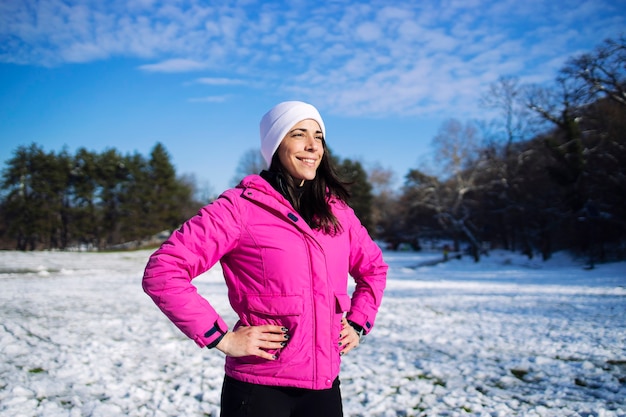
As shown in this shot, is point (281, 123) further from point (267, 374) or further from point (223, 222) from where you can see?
point (267, 374)

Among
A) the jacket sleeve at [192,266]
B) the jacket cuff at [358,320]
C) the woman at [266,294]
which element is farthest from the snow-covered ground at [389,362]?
the jacket sleeve at [192,266]

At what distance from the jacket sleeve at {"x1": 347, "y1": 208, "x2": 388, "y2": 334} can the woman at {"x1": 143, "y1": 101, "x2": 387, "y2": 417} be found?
19cm

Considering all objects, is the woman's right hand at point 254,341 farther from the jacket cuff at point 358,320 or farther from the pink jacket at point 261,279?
the jacket cuff at point 358,320

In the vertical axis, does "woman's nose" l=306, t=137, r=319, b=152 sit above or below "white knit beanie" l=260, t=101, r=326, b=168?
below

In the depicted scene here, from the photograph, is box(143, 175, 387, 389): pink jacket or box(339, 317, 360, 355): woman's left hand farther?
box(339, 317, 360, 355): woman's left hand

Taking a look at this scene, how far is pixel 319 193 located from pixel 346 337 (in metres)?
0.70

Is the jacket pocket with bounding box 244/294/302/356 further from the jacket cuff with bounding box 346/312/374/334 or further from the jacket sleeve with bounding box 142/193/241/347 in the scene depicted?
the jacket cuff with bounding box 346/312/374/334

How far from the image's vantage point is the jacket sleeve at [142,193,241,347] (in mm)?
1557

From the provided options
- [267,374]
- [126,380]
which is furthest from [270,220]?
[126,380]

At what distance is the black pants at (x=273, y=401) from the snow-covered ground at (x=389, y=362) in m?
2.27

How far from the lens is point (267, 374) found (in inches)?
66.4

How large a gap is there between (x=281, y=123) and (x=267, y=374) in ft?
3.68

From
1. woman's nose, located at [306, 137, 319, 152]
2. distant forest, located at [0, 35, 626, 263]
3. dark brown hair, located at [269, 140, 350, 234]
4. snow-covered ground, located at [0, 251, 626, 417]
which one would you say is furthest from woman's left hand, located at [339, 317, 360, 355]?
distant forest, located at [0, 35, 626, 263]

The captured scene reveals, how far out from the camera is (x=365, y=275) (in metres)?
2.20
